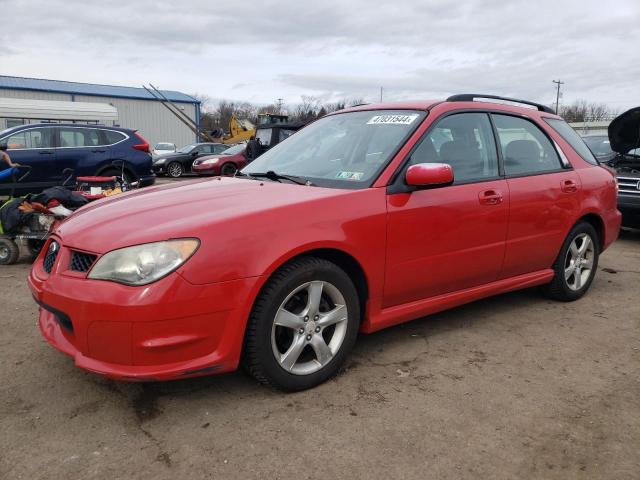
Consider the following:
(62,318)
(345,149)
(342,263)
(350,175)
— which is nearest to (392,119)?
(345,149)

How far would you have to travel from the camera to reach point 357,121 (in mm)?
3820

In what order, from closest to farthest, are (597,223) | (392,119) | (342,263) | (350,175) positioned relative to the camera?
(342,263), (350,175), (392,119), (597,223)

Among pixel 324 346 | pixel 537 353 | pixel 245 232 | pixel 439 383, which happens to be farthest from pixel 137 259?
pixel 537 353

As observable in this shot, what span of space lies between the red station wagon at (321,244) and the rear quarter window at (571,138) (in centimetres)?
3

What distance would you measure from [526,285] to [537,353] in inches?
31.6

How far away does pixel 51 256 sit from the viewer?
2.91 m

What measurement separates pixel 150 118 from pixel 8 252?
3718 cm

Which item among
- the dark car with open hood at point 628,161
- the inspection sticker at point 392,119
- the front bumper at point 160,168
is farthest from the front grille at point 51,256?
the front bumper at point 160,168

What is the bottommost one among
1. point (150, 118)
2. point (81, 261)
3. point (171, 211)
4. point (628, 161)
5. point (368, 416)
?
point (368, 416)

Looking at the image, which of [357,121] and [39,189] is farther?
[39,189]

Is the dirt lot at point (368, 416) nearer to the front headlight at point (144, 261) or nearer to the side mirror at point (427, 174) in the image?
the front headlight at point (144, 261)

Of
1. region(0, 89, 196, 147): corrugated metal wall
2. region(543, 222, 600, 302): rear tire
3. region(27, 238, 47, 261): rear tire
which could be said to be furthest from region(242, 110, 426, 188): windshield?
region(0, 89, 196, 147): corrugated metal wall

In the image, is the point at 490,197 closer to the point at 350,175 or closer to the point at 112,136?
the point at 350,175

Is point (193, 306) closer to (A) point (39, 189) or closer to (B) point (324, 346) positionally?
(B) point (324, 346)
